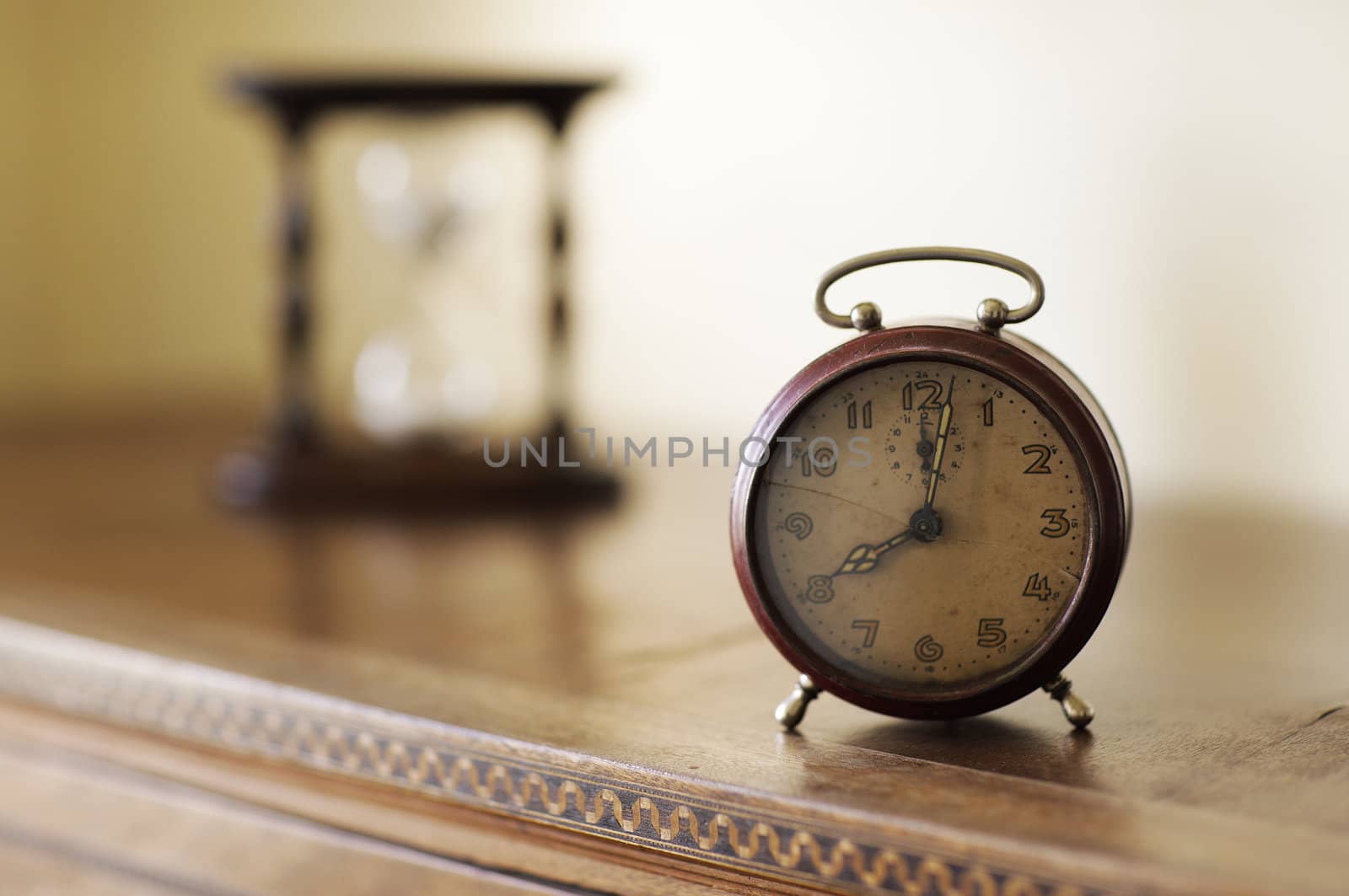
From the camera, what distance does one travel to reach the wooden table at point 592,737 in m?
0.62

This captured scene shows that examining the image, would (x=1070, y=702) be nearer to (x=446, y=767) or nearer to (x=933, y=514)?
(x=933, y=514)

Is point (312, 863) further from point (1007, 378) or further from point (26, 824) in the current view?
point (1007, 378)

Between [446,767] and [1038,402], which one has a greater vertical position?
[1038,402]

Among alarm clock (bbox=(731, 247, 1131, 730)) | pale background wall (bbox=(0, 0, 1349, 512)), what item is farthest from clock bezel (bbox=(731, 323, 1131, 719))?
pale background wall (bbox=(0, 0, 1349, 512))

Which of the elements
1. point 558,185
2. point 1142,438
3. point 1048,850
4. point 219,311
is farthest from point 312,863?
point 219,311

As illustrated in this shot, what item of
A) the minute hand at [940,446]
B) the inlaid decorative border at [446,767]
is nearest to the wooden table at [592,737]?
the inlaid decorative border at [446,767]

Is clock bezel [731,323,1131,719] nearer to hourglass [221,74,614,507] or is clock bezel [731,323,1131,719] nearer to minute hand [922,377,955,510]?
minute hand [922,377,955,510]

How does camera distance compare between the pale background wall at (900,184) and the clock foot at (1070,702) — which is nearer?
the clock foot at (1070,702)

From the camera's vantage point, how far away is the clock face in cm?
68

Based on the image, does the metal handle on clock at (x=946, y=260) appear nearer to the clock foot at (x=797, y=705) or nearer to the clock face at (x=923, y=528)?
the clock face at (x=923, y=528)

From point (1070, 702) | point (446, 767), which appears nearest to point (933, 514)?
point (1070, 702)

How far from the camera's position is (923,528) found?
27.3 inches

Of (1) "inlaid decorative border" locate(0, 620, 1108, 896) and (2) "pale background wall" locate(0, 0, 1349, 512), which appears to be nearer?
(1) "inlaid decorative border" locate(0, 620, 1108, 896)

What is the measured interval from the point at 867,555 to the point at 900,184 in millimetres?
1013
